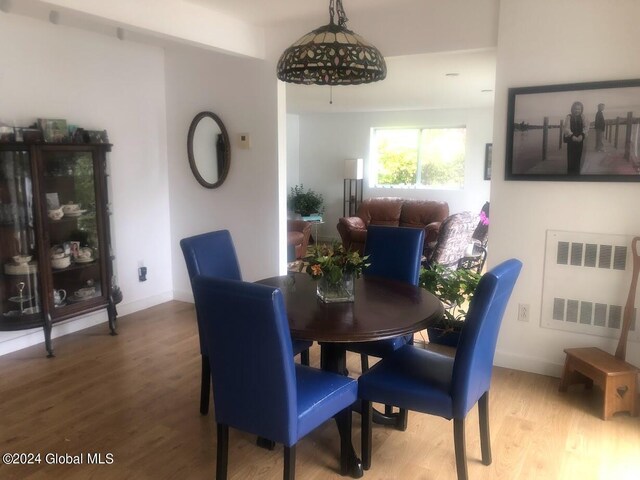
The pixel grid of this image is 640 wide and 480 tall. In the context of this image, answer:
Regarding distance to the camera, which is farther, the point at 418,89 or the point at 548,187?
the point at 418,89

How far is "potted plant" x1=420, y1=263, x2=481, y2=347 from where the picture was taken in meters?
3.56

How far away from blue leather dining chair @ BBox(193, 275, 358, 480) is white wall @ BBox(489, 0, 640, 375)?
1746 mm

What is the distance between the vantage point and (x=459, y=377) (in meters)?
1.97

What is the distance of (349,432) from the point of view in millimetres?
2188

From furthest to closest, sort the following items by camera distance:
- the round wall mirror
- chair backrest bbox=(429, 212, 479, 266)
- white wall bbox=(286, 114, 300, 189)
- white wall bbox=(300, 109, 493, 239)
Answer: white wall bbox=(286, 114, 300, 189) < white wall bbox=(300, 109, 493, 239) < chair backrest bbox=(429, 212, 479, 266) < the round wall mirror

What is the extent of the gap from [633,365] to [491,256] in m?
0.99

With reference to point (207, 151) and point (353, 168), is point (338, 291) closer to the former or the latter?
point (207, 151)

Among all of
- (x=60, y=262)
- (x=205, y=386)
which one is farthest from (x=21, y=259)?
(x=205, y=386)

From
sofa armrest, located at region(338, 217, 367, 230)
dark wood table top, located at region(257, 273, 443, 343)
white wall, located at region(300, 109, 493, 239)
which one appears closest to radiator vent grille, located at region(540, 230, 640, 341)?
dark wood table top, located at region(257, 273, 443, 343)

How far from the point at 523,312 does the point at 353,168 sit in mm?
5247

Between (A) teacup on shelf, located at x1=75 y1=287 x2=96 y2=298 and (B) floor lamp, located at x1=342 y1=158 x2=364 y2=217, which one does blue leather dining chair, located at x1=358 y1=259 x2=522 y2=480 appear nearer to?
(A) teacup on shelf, located at x1=75 y1=287 x2=96 y2=298

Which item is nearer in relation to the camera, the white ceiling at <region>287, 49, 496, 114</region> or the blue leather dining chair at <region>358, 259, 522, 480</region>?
the blue leather dining chair at <region>358, 259, 522, 480</region>

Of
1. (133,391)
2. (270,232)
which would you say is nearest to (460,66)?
(270,232)

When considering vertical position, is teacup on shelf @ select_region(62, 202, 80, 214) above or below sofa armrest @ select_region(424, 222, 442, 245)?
above
